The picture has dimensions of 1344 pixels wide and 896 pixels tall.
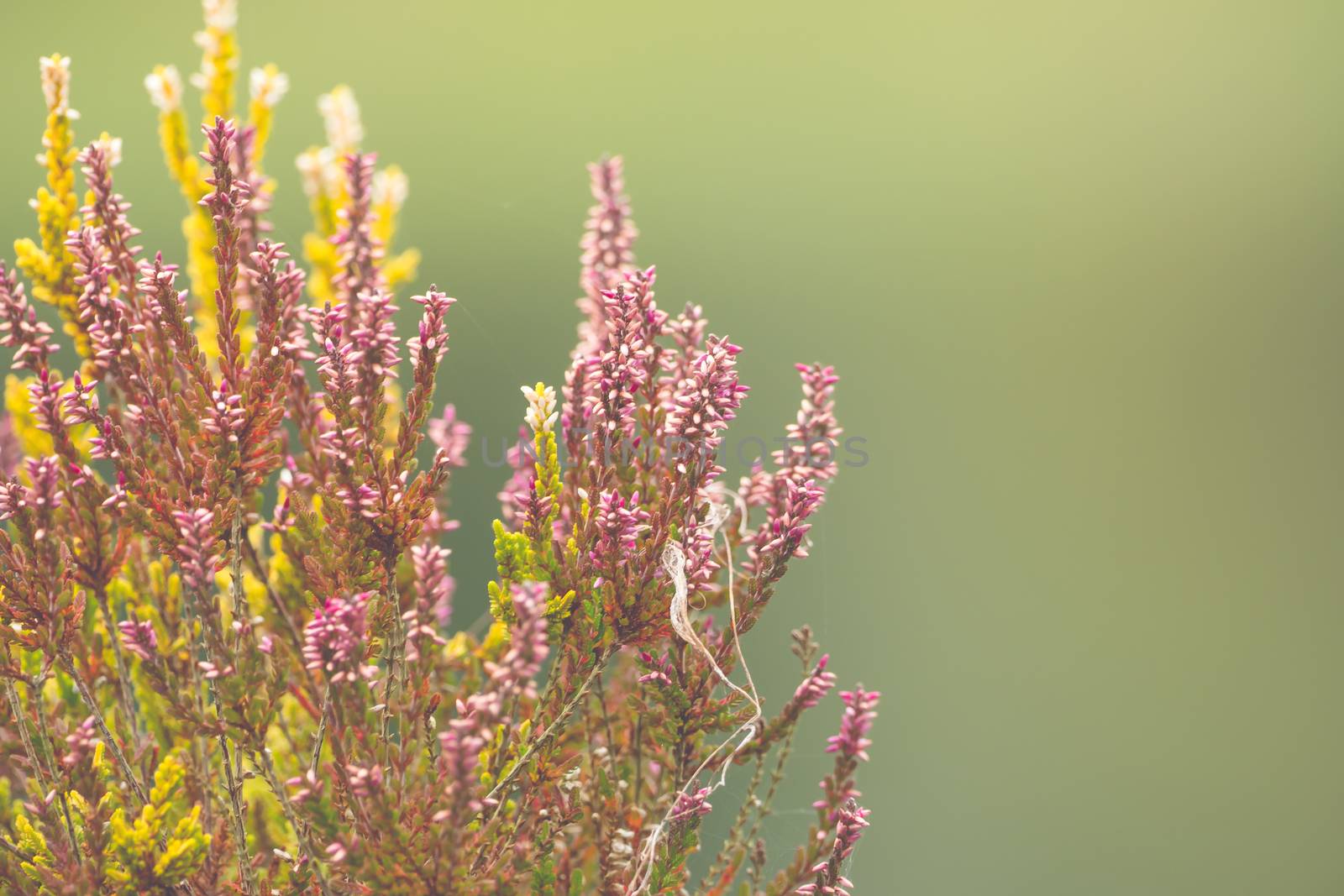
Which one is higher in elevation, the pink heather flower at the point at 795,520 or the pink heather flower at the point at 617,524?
the pink heather flower at the point at 795,520

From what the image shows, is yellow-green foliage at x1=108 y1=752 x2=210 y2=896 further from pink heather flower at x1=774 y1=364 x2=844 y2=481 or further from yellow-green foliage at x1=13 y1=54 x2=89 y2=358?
pink heather flower at x1=774 y1=364 x2=844 y2=481

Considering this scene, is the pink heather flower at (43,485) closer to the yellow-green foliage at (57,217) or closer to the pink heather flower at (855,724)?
the yellow-green foliage at (57,217)

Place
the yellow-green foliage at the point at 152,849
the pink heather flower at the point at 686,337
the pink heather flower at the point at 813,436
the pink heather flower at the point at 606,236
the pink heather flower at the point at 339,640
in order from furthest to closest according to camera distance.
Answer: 1. the pink heather flower at the point at 606,236
2. the pink heather flower at the point at 686,337
3. the pink heather flower at the point at 813,436
4. the yellow-green foliage at the point at 152,849
5. the pink heather flower at the point at 339,640

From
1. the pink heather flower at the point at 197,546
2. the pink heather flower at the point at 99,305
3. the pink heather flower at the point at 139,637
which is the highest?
the pink heather flower at the point at 99,305

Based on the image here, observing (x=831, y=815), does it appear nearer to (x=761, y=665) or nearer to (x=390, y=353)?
(x=390, y=353)

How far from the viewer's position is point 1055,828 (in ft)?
10.2

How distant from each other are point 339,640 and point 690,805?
0.41 meters

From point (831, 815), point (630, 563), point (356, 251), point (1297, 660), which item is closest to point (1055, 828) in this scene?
point (1297, 660)

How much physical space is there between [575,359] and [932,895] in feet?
8.75

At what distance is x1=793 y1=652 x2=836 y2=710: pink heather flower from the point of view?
45.1 inches

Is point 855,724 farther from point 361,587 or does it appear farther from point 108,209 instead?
point 108,209

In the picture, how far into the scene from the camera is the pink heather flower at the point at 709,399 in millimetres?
997

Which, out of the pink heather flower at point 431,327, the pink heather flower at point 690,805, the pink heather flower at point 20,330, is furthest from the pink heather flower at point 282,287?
the pink heather flower at point 690,805

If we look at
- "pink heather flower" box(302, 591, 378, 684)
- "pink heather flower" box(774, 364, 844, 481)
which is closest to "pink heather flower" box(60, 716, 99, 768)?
"pink heather flower" box(302, 591, 378, 684)
